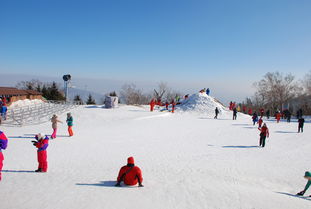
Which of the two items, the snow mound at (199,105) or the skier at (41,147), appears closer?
the skier at (41,147)

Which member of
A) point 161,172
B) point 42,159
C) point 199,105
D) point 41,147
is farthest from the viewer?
point 199,105

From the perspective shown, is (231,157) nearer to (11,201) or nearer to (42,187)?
(42,187)

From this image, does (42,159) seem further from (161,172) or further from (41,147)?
(161,172)

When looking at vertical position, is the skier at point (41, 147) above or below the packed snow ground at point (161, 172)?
above

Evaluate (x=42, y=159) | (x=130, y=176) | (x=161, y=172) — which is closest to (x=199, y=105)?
(x=161, y=172)

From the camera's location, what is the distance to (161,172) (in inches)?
296

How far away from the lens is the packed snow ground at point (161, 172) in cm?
487

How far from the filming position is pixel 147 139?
13797 millimetres

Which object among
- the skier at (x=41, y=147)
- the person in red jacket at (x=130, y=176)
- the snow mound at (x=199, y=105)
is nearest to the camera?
the person in red jacket at (x=130, y=176)

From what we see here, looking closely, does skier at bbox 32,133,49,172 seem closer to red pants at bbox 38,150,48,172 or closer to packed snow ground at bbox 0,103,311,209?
red pants at bbox 38,150,48,172

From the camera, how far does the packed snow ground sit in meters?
4.87

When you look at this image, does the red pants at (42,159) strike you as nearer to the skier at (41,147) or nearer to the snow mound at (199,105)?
the skier at (41,147)

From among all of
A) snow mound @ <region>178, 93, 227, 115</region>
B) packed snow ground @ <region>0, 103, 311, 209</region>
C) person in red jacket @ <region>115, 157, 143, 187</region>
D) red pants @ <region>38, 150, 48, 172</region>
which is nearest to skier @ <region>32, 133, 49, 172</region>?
red pants @ <region>38, 150, 48, 172</region>

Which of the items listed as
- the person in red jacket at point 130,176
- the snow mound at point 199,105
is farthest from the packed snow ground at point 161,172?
the snow mound at point 199,105
